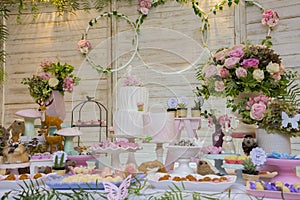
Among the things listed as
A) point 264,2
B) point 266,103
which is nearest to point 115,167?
point 266,103

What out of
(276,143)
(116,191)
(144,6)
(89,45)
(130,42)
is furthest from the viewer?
(89,45)

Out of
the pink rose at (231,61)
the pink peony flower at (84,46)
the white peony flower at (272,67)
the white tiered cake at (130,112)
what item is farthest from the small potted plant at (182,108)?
the pink peony flower at (84,46)

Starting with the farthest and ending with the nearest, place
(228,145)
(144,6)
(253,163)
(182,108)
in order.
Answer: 1. (144,6)
2. (182,108)
3. (228,145)
4. (253,163)

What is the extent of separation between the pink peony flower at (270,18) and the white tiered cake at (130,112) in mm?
1594

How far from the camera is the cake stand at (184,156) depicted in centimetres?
150

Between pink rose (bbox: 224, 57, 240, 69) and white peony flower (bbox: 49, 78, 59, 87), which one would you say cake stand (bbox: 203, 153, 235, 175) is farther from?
white peony flower (bbox: 49, 78, 59, 87)

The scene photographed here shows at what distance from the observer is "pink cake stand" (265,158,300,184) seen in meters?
1.23

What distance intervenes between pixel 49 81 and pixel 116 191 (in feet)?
3.54

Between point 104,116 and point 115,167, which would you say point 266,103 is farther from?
point 104,116

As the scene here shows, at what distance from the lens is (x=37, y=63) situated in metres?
3.54

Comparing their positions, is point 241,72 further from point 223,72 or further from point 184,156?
point 184,156

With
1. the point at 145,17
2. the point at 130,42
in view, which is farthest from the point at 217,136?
the point at 145,17

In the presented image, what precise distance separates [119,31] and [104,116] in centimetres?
88

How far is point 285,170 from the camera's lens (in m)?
1.26
